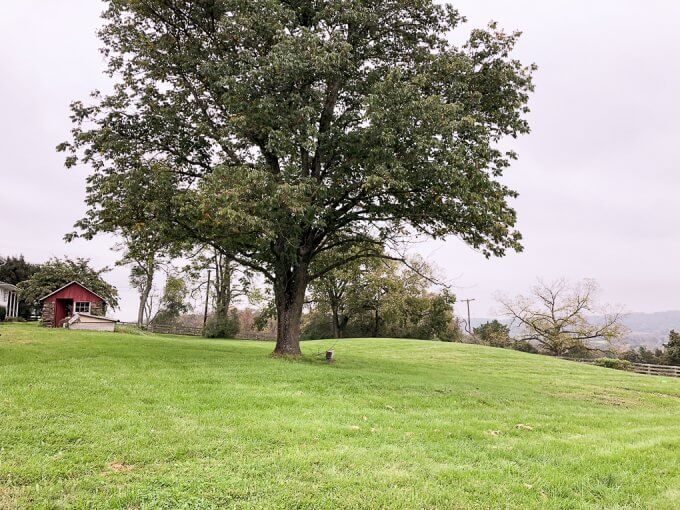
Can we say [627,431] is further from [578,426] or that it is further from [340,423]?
[340,423]

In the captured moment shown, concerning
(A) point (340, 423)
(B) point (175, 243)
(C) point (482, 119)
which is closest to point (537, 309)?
(C) point (482, 119)

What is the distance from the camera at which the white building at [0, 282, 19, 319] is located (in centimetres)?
3897

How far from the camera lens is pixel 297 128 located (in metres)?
13.8

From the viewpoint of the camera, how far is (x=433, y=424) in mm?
8062

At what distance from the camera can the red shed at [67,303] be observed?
3462 centimetres

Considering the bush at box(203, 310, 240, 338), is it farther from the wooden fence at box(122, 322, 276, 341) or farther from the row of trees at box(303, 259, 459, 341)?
the row of trees at box(303, 259, 459, 341)

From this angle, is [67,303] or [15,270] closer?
[67,303]

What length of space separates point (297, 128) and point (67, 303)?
3080 cm

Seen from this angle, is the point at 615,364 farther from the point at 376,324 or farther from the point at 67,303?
the point at 67,303

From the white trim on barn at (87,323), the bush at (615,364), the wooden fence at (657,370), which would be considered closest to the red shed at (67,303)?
the white trim on barn at (87,323)

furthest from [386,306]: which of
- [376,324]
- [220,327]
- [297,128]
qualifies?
[297,128]

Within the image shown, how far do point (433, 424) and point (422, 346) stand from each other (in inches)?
1001

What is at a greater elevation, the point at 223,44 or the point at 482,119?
the point at 223,44

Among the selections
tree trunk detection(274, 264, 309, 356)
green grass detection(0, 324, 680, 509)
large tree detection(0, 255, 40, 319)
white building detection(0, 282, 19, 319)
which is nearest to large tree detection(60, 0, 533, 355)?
tree trunk detection(274, 264, 309, 356)
